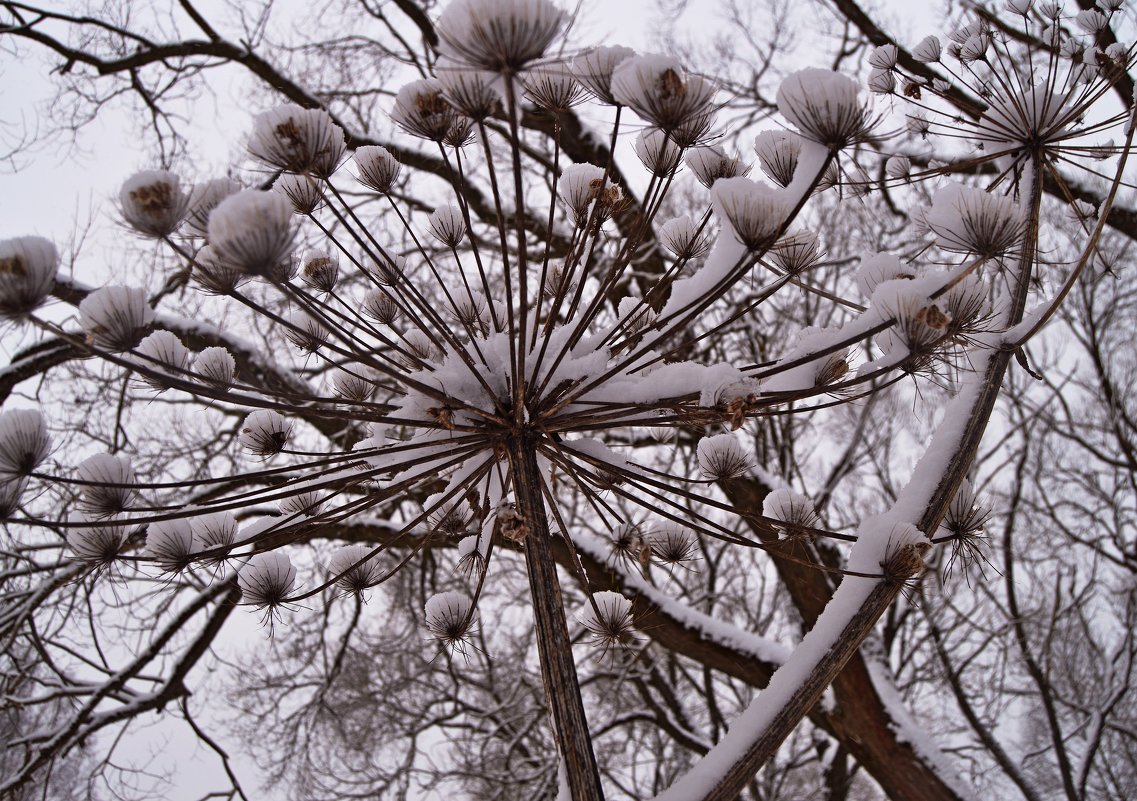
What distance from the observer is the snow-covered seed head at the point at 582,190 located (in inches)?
90.0

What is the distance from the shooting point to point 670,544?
99.0 inches

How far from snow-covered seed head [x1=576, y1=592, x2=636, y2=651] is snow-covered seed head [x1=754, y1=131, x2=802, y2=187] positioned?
55.3 inches

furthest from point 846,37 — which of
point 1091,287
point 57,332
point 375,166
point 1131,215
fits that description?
point 57,332

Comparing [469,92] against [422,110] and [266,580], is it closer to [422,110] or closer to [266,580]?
[422,110]

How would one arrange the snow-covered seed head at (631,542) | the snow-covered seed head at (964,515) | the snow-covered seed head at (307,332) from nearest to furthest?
the snow-covered seed head at (964,515)
the snow-covered seed head at (631,542)
the snow-covered seed head at (307,332)

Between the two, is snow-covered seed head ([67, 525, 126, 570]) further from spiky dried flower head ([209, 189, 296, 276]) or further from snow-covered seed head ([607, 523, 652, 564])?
snow-covered seed head ([607, 523, 652, 564])

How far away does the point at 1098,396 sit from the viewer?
9648 millimetres

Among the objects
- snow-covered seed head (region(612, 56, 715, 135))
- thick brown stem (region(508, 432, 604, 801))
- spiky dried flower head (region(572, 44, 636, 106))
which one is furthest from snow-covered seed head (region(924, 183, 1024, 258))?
thick brown stem (region(508, 432, 604, 801))

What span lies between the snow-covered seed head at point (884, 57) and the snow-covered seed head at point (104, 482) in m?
3.00

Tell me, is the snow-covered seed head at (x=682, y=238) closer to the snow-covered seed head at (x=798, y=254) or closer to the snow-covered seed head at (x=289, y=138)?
the snow-covered seed head at (x=798, y=254)

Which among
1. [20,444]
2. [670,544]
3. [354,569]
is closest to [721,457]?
[670,544]

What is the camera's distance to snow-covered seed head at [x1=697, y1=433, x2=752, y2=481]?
2.28m

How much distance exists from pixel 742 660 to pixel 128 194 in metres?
5.14

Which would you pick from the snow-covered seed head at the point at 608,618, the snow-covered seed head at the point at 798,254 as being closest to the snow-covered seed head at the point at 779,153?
the snow-covered seed head at the point at 798,254
